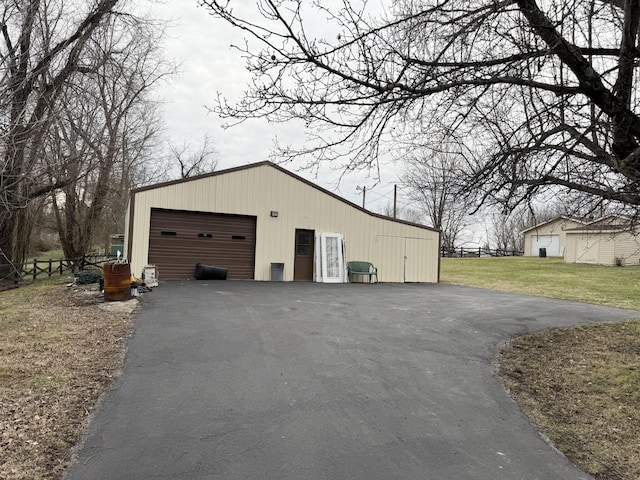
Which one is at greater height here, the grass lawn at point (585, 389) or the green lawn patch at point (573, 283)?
the green lawn patch at point (573, 283)

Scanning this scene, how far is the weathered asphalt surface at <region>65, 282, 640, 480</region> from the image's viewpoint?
121 inches

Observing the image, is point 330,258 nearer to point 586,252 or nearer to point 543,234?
point 586,252

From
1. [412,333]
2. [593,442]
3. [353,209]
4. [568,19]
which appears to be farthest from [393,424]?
[353,209]

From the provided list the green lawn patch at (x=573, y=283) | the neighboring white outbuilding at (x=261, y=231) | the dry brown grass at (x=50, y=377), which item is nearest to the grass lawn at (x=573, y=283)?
the green lawn patch at (x=573, y=283)

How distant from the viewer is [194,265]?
1472 centimetres

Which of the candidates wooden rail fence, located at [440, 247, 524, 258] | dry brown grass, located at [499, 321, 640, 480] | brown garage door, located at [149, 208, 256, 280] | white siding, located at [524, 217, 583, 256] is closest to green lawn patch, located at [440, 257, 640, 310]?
dry brown grass, located at [499, 321, 640, 480]

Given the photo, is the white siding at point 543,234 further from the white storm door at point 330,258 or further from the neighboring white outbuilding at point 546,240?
the white storm door at point 330,258

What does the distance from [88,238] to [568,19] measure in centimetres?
2460

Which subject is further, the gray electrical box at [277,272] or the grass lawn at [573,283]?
the gray electrical box at [277,272]

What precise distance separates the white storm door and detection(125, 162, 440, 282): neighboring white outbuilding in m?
0.04

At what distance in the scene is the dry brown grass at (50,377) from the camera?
308cm

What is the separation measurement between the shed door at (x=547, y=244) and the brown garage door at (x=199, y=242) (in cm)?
3314

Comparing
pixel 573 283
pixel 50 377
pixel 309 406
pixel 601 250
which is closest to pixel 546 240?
pixel 601 250

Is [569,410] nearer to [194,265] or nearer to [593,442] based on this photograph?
[593,442]
